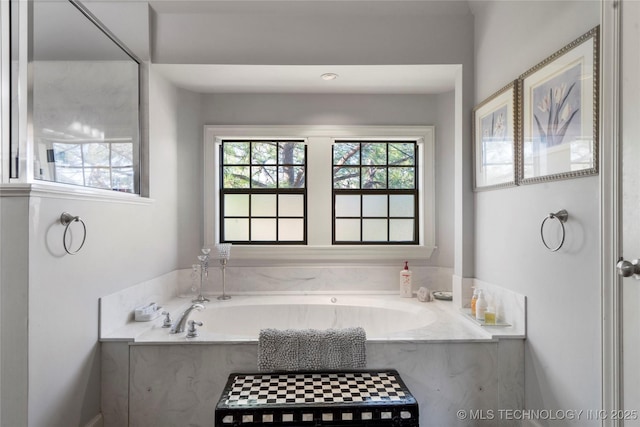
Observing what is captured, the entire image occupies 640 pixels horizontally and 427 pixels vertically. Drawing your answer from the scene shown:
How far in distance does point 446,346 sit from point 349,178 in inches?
60.3

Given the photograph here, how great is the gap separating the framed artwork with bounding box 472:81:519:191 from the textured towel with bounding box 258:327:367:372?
1.17 metres

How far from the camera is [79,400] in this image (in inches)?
65.3

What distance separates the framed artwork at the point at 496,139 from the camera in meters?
1.85

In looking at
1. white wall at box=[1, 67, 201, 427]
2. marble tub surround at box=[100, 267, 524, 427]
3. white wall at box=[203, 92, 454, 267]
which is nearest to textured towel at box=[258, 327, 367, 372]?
marble tub surround at box=[100, 267, 524, 427]

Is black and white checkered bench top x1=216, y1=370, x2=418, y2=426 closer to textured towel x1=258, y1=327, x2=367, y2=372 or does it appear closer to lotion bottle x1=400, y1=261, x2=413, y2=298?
textured towel x1=258, y1=327, x2=367, y2=372

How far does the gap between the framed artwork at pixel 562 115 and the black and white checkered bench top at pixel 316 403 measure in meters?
1.19

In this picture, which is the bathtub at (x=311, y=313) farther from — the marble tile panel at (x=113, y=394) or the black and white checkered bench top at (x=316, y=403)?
the black and white checkered bench top at (x=316, y=403)

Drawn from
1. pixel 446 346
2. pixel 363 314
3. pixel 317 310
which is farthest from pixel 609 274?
pixel 317 310

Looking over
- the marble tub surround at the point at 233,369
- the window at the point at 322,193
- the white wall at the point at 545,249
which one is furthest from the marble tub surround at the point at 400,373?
the window at the point at 322,193

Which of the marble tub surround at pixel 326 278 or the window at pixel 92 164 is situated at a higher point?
the window at pixel 92 164

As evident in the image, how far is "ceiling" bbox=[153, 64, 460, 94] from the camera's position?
235 cm

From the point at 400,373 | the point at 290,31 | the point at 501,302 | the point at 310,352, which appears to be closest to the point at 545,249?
the point at 501,302

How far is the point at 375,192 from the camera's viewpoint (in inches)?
A: 116

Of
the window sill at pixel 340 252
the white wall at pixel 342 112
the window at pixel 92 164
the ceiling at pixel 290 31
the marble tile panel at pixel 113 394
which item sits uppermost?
the ceiling at pixel 290 31
